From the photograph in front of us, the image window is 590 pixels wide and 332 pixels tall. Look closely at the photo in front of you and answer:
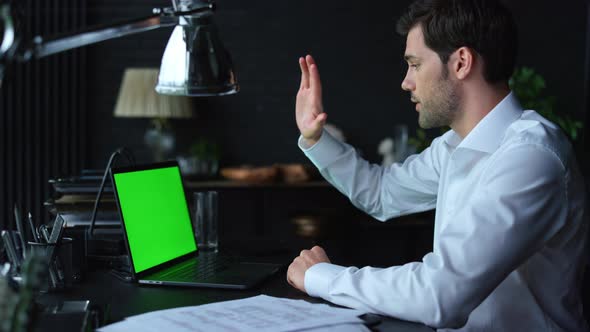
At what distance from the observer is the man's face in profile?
1.91 meters

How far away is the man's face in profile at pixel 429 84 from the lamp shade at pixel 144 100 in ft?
9.89

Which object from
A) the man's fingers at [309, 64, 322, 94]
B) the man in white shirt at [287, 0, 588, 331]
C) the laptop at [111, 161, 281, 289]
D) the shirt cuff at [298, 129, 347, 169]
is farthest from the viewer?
the shirt cuff at [298, 129, 347, 169]

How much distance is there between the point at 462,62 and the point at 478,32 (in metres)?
0.08

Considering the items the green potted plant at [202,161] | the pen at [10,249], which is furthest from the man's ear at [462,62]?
the green potted plant at [202,161]

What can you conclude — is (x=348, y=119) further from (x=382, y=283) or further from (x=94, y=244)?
(x=382, y=283)

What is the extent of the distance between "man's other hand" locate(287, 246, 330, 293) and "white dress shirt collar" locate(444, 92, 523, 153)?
444 millimetres

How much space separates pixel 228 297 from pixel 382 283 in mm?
353

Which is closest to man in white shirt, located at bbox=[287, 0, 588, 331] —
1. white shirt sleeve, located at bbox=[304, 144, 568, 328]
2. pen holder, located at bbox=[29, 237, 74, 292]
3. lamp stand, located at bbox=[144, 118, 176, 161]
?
white shirt sleeve, located at bbox=[304, 144, 568, 328]

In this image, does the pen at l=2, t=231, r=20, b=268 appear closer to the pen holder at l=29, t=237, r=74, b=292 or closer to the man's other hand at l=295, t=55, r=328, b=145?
the pen holder at l=29, t=237, r=74, b=292

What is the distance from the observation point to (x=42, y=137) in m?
5.12

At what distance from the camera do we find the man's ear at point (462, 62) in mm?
1853

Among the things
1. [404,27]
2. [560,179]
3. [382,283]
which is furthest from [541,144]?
[404,27]

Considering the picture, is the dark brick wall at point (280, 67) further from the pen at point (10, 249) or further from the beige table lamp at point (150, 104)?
the pen at point (10, 249)

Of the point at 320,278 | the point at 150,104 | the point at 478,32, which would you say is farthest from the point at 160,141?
the point at 320,278
